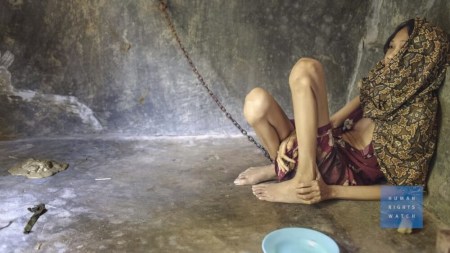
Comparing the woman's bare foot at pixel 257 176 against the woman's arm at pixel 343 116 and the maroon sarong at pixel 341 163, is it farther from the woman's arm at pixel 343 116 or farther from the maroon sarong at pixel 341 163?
the woman's arm at pixel 343 116

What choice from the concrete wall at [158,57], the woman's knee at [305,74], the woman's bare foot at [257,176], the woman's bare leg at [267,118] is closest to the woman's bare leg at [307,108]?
the woman's knee at [305,74]

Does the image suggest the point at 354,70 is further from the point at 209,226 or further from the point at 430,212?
the point at 209,226

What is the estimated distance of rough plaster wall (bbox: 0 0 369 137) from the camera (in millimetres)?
3199

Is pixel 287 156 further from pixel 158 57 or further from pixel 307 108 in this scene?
pixel 158 57

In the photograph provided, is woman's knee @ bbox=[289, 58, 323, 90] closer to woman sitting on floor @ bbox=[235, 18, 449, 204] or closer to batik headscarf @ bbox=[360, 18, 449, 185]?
woman sitting on floor @ bbox=[235, 18, 449, 204]

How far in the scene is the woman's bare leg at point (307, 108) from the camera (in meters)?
2.18

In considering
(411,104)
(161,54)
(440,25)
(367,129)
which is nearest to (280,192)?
(367,129)

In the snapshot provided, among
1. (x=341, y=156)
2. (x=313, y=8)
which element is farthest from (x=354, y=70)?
(x=341, y=156)

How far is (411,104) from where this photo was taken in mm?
2178

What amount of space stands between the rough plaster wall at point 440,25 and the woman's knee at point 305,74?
2.24 ft

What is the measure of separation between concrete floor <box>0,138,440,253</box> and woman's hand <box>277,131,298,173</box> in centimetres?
23

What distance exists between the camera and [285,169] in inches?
92.0

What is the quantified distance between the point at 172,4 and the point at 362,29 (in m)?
1.61

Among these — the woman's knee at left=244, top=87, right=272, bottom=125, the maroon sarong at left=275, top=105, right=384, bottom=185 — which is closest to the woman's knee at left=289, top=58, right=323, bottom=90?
the woman's knee at left=244, top=87, right=272, bottom=125
